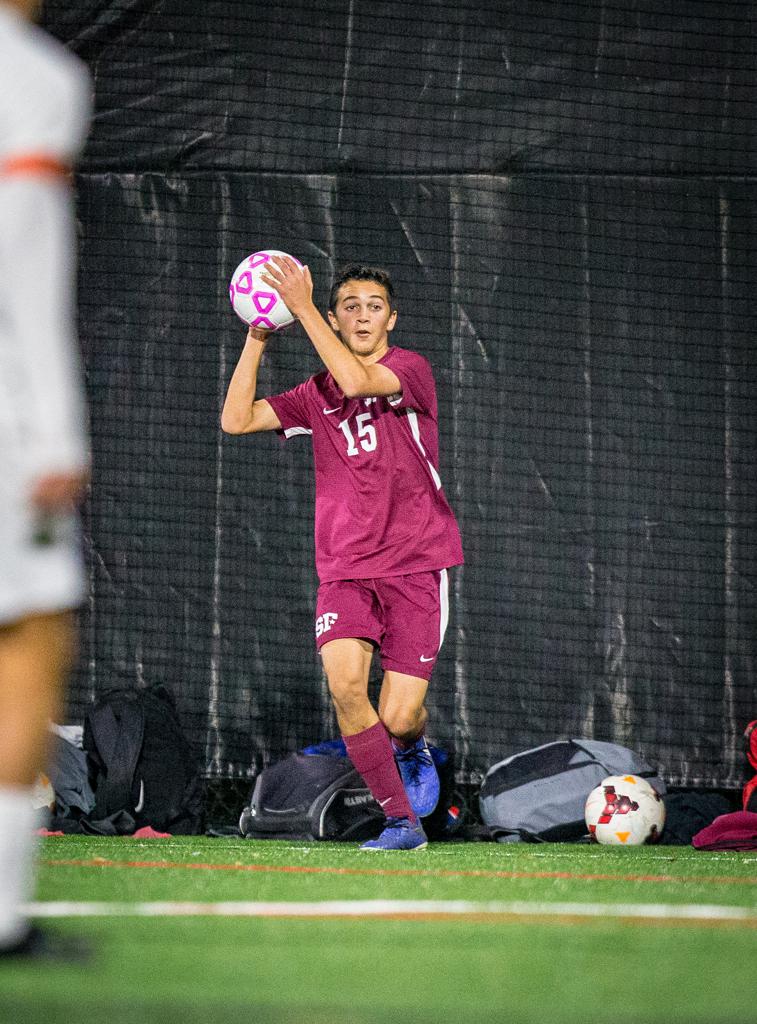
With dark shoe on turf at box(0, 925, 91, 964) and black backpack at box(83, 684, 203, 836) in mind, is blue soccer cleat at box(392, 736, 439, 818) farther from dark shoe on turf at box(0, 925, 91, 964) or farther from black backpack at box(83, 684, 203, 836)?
dark shoe on turf at box(0, 925, 91, 964)

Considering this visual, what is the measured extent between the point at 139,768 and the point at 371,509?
1.75 m

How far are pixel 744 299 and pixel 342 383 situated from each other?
112 inches

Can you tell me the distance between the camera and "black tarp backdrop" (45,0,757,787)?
641 cm

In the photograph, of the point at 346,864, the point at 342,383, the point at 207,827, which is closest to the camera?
the point at 346,864

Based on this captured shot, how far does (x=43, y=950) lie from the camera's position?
1.86 meters

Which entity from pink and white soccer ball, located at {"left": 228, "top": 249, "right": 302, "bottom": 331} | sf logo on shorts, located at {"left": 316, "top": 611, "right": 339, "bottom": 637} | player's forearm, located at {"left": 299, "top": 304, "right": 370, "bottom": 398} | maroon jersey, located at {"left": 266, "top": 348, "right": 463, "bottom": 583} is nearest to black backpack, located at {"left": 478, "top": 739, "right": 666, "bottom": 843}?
maroon jersey, located at {"left": 266, "top": 348, "right": 463, "bottom": 583}

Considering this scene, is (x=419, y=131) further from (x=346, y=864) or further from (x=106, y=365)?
(x=346, y=864)

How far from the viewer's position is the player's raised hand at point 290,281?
4.54 metres

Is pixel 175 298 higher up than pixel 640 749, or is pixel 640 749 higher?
pixel 175 298

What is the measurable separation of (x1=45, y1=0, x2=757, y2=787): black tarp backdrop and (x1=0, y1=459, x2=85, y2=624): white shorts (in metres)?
4.56

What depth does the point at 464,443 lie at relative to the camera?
21.4ft

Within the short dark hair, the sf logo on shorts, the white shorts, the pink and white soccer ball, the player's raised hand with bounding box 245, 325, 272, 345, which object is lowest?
the sf logo on shorts

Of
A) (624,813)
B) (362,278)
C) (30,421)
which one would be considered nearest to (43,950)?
(30,421)

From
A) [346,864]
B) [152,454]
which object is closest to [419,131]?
[152,454]
